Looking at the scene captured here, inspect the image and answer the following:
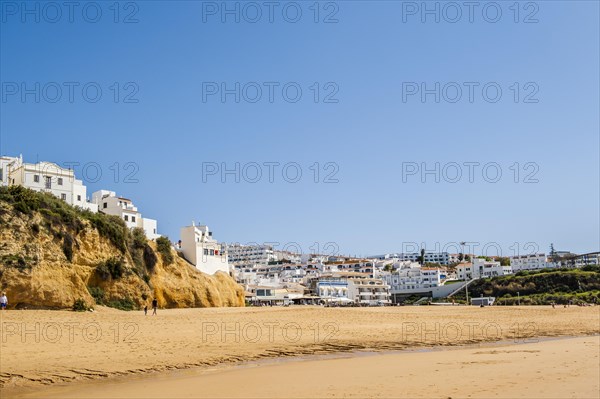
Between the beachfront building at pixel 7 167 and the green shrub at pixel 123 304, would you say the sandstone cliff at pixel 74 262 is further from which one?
the beachfront building at pixel 7 167

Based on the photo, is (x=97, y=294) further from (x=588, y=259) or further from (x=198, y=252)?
(x=588, y=259)

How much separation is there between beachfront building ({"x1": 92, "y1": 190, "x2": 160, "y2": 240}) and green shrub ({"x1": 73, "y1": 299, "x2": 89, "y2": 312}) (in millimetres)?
22404

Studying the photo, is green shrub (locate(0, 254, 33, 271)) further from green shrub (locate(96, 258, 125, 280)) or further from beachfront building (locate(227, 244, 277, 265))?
beachfront building (locate(227, 244, 277, 265))

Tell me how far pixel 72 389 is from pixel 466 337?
1558cm

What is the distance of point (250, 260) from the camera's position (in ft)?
524

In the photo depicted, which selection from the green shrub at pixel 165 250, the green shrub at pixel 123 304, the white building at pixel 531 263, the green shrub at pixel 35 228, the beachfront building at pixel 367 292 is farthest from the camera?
the white building at pixel 531 263

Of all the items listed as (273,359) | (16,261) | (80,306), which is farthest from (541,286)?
(273,359)

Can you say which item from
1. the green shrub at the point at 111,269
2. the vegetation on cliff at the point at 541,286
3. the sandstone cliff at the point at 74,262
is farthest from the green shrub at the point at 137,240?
the vegetation on cliff at the point at 541,286

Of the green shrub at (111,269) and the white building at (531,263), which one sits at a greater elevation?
the green shrub at (111,269)

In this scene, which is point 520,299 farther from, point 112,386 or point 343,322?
point 112,386

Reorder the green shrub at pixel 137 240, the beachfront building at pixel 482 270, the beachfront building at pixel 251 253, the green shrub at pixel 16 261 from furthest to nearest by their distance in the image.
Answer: the beachfront building at pixel 251 253, the beachfront building at pixel 482 270, the green shrub at pixel 137 240, the green shrub at pixel 16 261

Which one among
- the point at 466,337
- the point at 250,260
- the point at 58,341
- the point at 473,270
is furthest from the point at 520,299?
the point at 250,260

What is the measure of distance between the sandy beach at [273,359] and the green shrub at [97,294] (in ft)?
29.2

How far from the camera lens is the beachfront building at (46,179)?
149 ft
